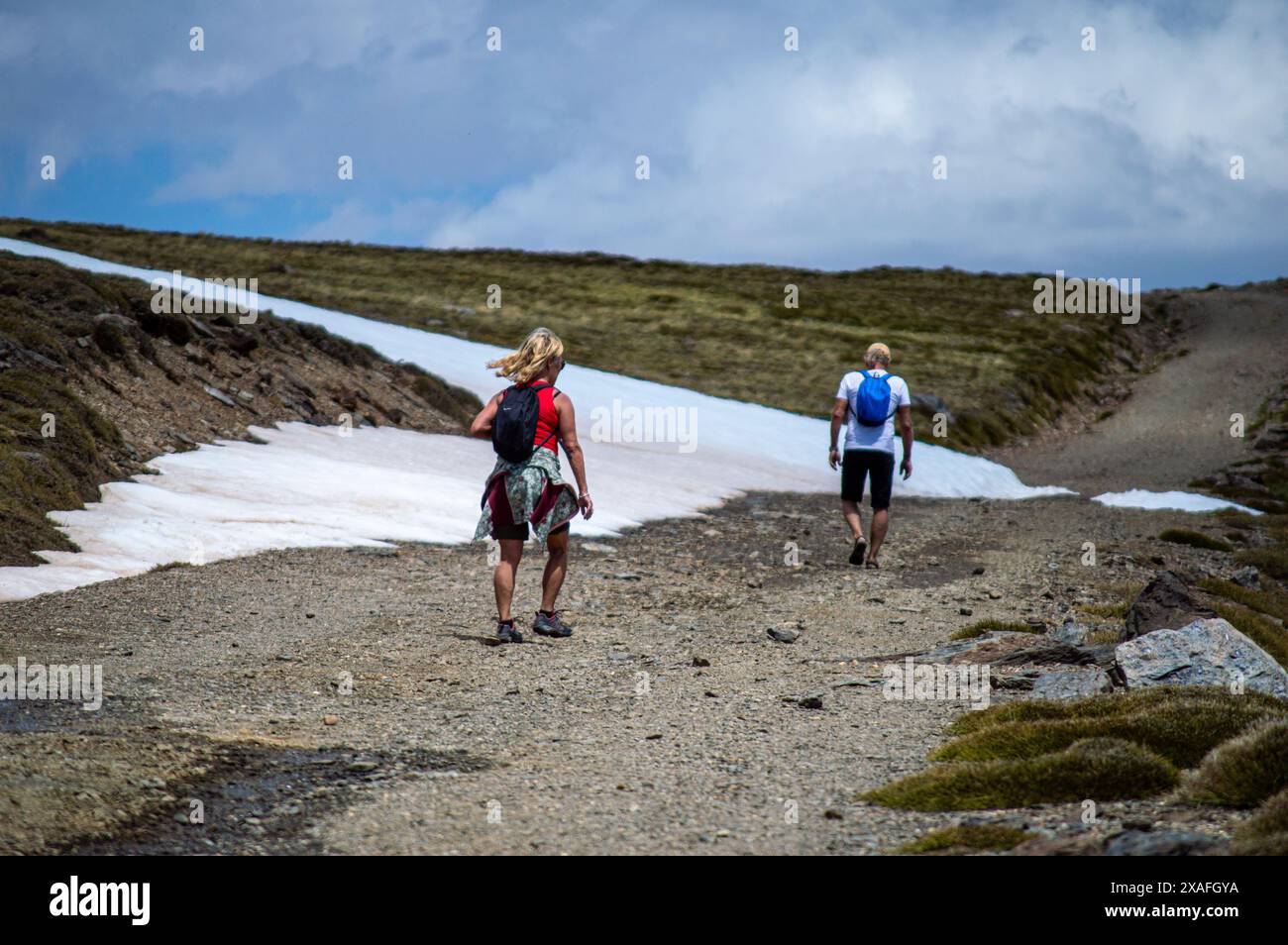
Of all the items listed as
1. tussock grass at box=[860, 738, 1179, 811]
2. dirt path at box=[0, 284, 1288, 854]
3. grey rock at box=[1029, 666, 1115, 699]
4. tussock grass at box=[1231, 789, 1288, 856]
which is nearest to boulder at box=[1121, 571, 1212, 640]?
grey rock at box=[1029, 666, 1115, 699]

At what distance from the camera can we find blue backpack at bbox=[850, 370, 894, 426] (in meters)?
16.5

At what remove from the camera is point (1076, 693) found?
8.59m

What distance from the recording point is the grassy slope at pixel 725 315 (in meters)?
54.8

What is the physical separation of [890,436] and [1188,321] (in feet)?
231

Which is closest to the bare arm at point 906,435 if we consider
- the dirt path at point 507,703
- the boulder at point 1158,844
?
the dirt path at point 507,703

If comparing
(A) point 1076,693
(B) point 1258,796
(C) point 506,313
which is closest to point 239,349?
(A) point 1076,693

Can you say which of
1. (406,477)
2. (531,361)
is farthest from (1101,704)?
(406,477)

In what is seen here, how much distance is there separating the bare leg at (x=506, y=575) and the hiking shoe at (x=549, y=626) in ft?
1.92

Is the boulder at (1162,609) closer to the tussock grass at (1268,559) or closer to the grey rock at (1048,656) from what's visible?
the grey rock at (1048,656)

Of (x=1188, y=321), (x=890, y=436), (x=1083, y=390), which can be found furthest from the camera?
(x=1188, y=321)

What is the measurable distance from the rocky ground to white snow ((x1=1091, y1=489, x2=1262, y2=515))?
481 inches
